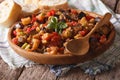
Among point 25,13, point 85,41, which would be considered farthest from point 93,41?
point 25,13

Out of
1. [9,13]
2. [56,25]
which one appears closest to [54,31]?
[56,25]

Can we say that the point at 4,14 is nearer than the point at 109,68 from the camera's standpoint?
No

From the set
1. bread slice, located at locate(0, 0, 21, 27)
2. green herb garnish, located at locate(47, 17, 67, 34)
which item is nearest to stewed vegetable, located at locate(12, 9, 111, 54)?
green herb garnish, located at locate(47, 17, 67, 34)

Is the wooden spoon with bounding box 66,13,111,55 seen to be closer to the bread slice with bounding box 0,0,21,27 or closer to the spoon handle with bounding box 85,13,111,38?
the spoon handle with bounding box 85,13,111,38

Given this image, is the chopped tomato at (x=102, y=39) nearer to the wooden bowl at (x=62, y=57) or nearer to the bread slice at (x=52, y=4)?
the wooden bowl at (x=62, y=57)

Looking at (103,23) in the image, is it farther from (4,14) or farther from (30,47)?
(4,14)

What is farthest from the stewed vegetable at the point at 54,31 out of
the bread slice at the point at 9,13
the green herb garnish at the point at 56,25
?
the bread slice at the point at 9,13

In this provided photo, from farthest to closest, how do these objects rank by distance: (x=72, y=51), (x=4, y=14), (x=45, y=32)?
1. (x=4, y=14)
2. (x=45, y=32)
3. (x=72, y=51)
